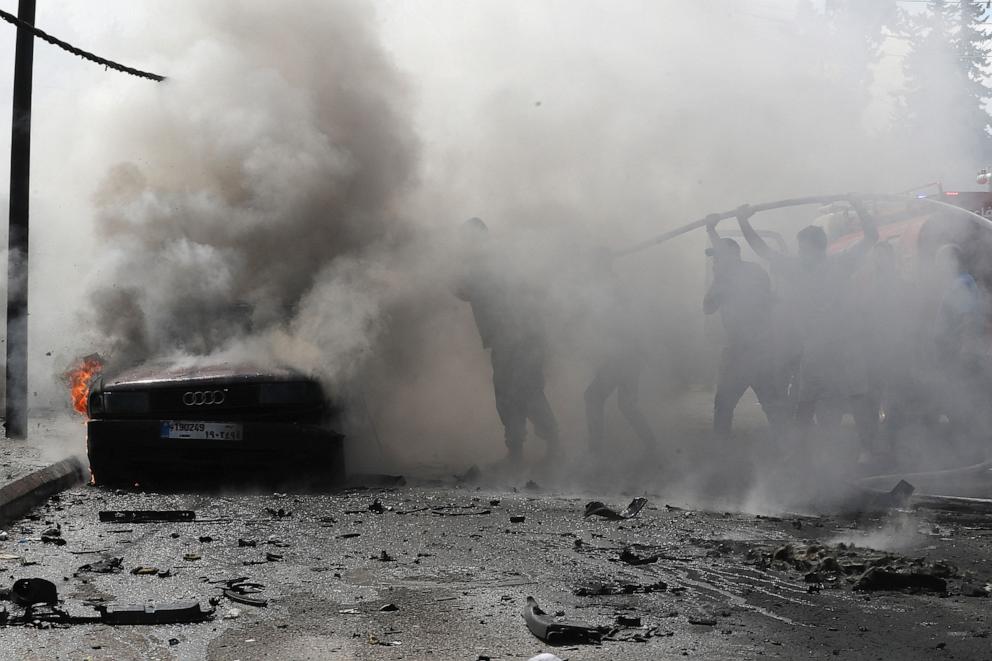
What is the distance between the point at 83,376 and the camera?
9773 mm

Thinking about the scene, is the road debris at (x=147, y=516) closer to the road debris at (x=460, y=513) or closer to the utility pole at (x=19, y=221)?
the road debris at (x=460, y=513)

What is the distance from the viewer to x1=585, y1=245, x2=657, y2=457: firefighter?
10867 mm

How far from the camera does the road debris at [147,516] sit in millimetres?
7309

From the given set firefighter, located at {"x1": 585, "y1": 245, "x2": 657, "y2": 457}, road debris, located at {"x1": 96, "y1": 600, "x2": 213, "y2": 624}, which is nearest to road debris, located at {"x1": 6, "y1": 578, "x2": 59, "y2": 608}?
road debris, located at {"x1": 96, "y1": 600, "x2": 213, "y2": 624}

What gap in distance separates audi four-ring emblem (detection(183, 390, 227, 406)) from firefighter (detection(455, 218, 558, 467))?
273 centimetres

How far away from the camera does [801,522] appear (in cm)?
727

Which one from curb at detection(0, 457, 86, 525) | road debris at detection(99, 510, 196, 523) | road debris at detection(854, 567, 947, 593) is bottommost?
road debris at detection(854, 567, 947, 593)

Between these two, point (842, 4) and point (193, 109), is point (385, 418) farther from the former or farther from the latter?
point (842, 4)

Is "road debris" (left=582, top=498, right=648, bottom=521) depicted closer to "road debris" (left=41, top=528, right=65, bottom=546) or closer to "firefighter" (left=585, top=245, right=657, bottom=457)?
"road debris" (left=41, top=528, right=65, bottom=546)

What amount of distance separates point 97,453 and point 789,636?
5441mm

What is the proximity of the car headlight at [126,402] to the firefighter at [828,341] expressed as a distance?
499cm

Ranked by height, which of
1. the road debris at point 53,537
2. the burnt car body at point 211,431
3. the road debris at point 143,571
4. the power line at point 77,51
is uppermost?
the power line at point 77,51

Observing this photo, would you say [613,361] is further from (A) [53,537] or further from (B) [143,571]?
(B) [143,571]

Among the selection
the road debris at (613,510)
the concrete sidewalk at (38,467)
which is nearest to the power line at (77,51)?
the concrete sidewalk at (38,467)
